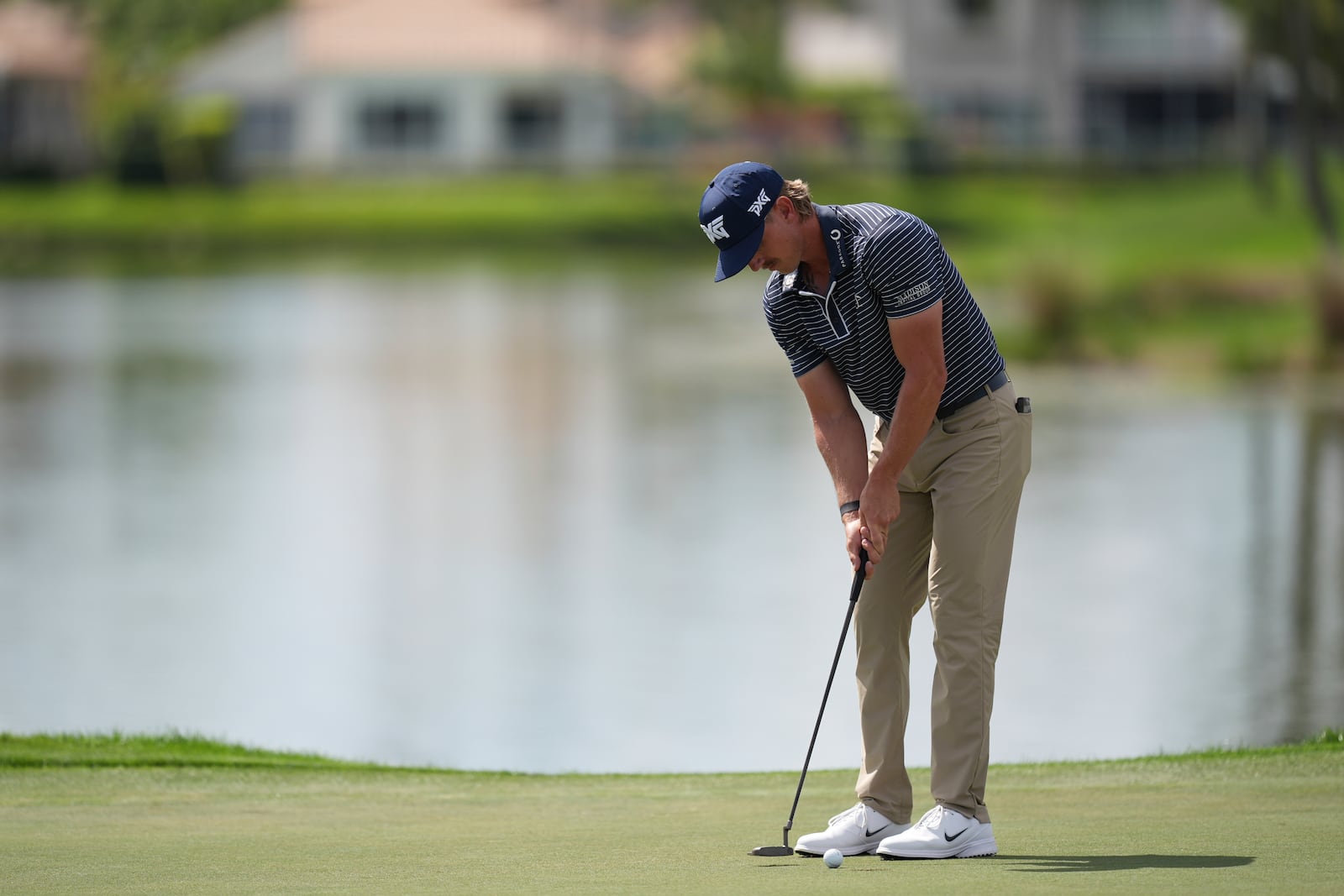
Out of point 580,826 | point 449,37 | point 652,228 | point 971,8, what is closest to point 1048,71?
point 971,8

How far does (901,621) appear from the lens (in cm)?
595

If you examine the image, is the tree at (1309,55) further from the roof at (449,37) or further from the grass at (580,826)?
the roof at (449,37)

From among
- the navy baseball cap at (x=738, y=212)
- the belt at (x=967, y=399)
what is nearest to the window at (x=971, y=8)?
the belt at (x=967, y=399)

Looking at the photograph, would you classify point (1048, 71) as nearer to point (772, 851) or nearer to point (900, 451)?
point (900, 451)

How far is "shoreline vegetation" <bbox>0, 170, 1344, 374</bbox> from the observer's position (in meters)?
30.6

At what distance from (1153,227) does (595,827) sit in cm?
3624

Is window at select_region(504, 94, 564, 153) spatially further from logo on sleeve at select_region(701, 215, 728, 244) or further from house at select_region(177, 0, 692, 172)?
logo on sleeve at select_region(701, 215, 728, 244)

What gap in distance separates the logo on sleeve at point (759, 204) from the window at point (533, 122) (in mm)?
63212

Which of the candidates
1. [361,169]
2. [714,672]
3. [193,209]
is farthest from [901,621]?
[361,169]

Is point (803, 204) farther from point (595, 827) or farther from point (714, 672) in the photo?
point (714, 672)

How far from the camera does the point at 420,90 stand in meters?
67.2

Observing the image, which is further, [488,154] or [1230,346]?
[488,154]

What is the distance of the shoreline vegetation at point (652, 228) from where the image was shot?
30.6m

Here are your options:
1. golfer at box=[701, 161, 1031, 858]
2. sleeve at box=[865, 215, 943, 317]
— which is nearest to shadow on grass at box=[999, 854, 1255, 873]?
golfer at box=[701, 161, 1031, 858]
